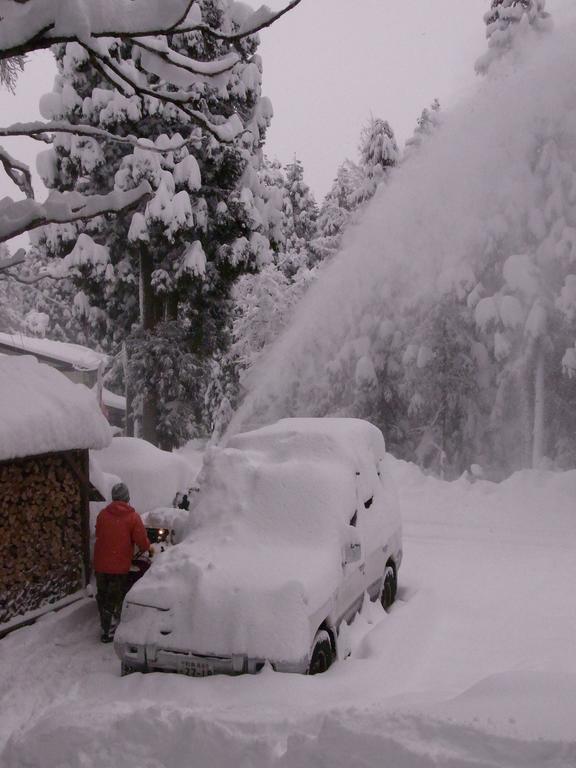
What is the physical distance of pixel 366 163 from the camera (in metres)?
30.0

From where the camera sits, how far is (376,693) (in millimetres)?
5496

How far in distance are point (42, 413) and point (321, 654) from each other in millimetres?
→ 3708

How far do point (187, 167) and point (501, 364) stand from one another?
9087mm

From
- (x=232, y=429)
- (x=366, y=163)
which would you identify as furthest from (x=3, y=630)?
(x=366, y=163)

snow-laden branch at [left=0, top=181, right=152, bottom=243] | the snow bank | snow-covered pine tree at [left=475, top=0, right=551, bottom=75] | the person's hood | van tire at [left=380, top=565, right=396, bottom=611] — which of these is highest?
snow-covered pine tree at [left=475, top=0, right=551, bottom=75]

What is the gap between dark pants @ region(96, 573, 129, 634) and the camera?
7652 mm

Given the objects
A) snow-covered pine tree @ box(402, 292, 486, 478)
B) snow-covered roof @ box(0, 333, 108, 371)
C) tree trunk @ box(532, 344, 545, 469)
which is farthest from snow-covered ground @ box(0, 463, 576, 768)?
snow-covered roof @ box(0, 333, 108, 371)

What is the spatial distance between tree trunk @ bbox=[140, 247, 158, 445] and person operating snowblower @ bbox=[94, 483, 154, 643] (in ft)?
41.3

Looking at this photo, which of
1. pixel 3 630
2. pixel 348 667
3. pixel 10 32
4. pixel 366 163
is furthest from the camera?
pixel 366 163

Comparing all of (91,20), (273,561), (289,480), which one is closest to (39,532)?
(289,480)

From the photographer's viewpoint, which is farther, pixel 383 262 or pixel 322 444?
pixel 383 262

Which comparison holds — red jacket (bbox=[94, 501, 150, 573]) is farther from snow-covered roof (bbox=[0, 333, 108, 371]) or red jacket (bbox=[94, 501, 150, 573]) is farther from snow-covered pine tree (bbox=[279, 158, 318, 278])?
snow-covered pine tree (bbox=[279, 158, 318, 278])

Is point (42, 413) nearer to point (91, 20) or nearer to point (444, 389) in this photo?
point (91, 20)

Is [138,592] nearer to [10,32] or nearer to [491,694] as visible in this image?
[491,694]
